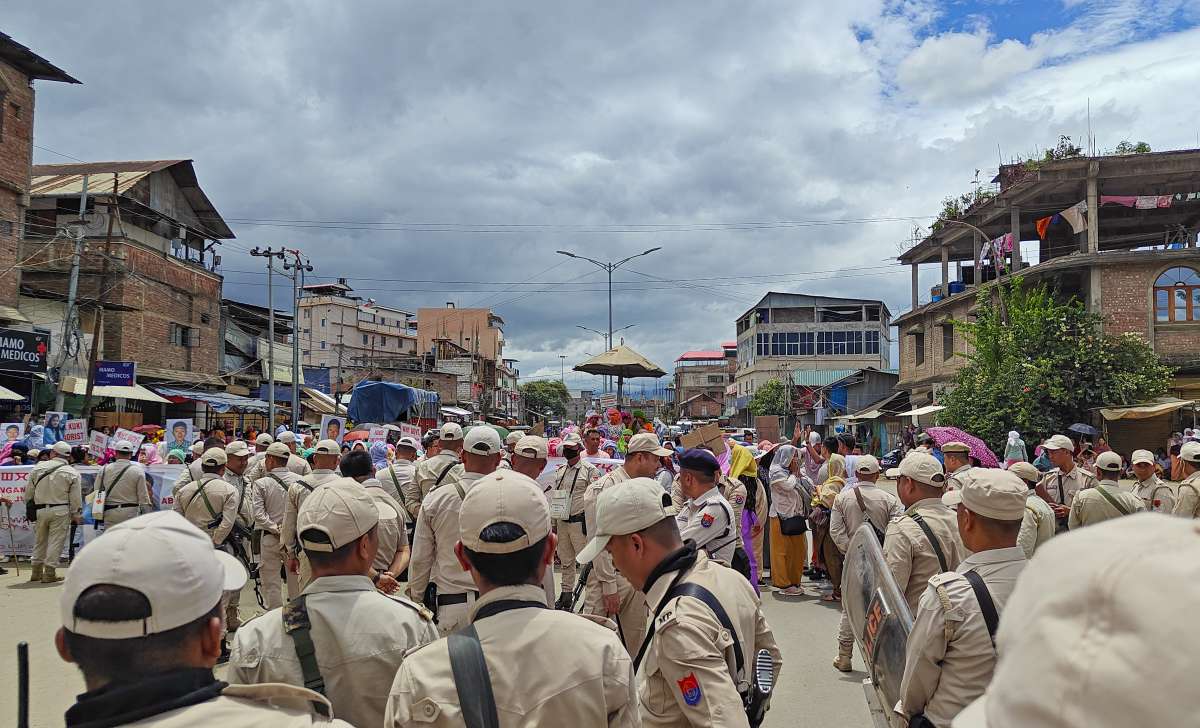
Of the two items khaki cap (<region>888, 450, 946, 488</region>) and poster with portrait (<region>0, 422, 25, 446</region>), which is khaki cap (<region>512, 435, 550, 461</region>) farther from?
poster with portrait (<region>0, 422, 25, 446</region>)

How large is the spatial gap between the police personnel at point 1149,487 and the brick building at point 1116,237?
55.0 feet

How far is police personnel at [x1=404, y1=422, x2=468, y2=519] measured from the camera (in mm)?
6734

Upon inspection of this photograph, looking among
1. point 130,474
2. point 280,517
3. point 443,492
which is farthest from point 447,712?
point 130,474

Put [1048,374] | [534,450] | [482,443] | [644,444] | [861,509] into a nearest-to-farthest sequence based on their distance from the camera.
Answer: [482,443] → [534,450] → [644,444] → [861,509] → [1048,374]

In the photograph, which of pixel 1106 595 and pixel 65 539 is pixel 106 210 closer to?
pixel 65 539

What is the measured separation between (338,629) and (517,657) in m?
0.88

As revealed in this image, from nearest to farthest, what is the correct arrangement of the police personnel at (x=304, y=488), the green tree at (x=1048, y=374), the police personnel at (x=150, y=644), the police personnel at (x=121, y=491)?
the police personnel at (x=150, y=644) < the police personnel at (x=304, y=488) < the police personnel at (x=121, y=491) < the green tree at (x=1048, y=374)

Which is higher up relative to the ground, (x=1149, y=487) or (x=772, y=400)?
(x=772, y=400)

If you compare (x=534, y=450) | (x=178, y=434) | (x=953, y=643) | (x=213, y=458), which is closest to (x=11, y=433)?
(x=178, y=434)

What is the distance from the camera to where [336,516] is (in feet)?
9.75

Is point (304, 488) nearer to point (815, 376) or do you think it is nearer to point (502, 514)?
point (502, 514)

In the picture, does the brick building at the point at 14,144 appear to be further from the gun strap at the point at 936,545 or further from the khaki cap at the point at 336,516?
the gun strap at the point at 936,545

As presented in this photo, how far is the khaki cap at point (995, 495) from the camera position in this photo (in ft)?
10.4

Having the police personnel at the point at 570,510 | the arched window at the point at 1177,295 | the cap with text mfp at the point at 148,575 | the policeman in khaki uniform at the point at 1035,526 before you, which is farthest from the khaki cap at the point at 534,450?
the arched window at the point at 1177,295
